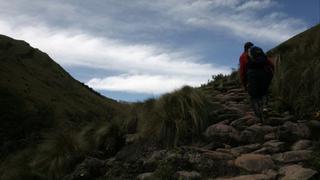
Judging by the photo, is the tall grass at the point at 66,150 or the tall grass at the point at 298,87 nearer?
the tall grass at the point at 298,87

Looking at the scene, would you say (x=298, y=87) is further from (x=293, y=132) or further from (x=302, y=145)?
(x=302, y=145)

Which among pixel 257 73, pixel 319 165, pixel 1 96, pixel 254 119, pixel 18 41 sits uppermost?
pixel 18 41

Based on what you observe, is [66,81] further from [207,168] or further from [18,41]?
[207,168]

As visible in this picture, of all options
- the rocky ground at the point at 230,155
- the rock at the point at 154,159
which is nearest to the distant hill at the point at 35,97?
the rocky ground at the point at 230,155

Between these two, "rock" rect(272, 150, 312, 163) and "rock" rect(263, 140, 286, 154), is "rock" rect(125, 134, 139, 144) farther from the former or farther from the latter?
"rock" rect(272, 150, 312, 163)

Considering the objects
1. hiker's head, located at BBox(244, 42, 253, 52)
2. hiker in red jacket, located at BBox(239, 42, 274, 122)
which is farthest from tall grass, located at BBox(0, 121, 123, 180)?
hiker's head, located at BBox(244, 42, 253, 52)

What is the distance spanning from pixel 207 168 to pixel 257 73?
291 centimetres

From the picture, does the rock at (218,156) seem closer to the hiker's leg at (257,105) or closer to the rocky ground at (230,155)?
the rocky ground at (230,155)

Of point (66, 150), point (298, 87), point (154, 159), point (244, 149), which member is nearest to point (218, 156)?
point (244, 149)

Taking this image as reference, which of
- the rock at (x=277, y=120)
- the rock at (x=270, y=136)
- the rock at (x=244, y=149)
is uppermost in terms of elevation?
the rock at (x=277, y=120)

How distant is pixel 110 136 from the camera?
45.6 ft

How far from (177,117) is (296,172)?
3683mm

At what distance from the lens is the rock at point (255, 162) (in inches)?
395

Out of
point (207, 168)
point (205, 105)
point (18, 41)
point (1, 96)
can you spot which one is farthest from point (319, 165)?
point (18, 41)
